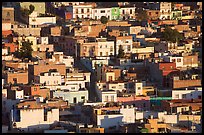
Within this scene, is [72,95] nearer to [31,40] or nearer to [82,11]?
[31,40]

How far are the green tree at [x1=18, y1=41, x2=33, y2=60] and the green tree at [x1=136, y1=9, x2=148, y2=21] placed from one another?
421cm

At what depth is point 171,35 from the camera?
55.5 feet

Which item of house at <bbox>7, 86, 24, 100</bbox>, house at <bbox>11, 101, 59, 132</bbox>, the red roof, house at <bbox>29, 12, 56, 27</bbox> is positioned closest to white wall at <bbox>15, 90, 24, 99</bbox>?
house at <bbox>7, 86, 24, 100</bbox>

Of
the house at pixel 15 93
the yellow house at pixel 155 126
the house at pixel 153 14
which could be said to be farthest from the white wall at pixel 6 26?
the yellow house at pixel 155 126

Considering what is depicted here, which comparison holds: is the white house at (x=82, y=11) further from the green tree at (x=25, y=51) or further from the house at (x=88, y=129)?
the house at (x=88, y=129)

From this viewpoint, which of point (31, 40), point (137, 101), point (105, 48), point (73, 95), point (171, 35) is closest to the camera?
point (137, 101)

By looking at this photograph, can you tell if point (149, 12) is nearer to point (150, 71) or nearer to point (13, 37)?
point (13, 37)

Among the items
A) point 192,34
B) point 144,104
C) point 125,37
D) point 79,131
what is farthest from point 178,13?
point 79,131

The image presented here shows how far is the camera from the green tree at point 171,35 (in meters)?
16.7

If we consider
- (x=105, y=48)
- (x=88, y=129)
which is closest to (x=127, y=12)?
(x=105, y=48)

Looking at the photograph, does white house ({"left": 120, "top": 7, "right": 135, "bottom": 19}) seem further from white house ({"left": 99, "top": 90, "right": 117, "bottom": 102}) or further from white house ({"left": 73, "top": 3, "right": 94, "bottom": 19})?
white house ({"left": 99, "top": 90, "right": 117, "bottom": 102})

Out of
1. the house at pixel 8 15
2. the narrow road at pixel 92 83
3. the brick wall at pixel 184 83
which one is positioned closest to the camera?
the narrow road at pixel 92 83

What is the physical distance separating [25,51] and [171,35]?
2.61m

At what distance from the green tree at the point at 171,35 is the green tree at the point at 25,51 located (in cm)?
211
